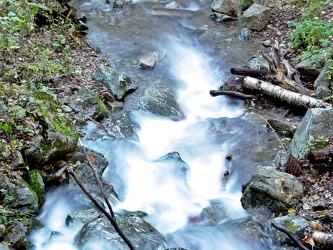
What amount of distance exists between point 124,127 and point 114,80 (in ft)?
4.76

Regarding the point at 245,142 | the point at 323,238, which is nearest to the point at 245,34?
the point at 245,142

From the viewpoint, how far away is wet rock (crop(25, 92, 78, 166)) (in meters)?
5.33

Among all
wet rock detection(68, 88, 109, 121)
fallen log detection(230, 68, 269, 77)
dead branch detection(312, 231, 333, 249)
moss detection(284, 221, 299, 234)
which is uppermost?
dead branch detection(312, 231, 333, 249)

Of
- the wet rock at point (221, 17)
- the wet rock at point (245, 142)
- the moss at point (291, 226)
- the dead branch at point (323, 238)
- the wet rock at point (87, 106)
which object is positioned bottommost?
the wet rock at point (87, 106)

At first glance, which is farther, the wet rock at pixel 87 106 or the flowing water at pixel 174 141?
the wet rock at pixel 87 106

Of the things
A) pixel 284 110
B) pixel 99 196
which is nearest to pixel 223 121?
pixel 284 110

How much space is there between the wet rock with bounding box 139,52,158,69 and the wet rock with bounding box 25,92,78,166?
149 inches

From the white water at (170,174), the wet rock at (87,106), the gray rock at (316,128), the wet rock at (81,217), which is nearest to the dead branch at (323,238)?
the white water at (170,174)

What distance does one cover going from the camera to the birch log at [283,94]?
23.5 feet

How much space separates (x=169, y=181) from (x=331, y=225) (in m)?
2.55

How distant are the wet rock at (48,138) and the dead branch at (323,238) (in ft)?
11.3

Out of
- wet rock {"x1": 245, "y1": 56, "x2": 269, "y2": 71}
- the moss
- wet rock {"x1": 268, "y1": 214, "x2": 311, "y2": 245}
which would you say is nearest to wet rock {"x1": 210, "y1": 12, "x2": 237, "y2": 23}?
wet rock {"x1": 245, "y1": 56, "x2": 269, "y2": 71}

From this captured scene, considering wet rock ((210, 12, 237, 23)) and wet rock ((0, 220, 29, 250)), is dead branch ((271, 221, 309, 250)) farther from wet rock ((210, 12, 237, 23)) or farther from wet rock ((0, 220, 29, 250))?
wet rock ((210, 12, 237, 23))

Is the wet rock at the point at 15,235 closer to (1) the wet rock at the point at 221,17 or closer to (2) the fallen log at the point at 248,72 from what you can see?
(2) the fallen log at the point at 248,72
